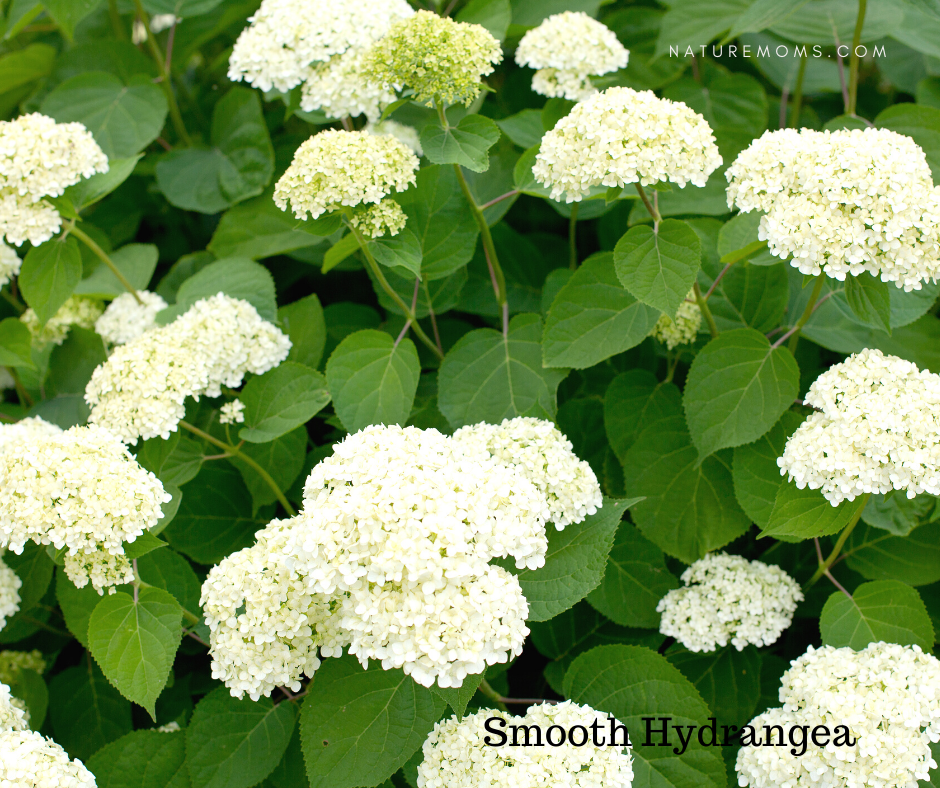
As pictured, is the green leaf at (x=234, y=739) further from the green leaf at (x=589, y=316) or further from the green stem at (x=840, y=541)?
the green stem at (x=840, y=541)

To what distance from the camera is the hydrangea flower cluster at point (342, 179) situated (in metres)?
1.78

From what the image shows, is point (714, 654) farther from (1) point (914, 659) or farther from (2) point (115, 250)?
(2) point (115, 250)

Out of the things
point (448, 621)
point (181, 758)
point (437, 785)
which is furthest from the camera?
point (181, 758)

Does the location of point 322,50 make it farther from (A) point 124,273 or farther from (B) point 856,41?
(B) point 856,41

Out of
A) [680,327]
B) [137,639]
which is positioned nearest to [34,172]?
[137,639]

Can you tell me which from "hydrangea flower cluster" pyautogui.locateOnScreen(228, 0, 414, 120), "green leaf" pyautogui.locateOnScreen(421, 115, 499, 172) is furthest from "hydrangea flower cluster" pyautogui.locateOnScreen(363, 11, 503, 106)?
"hydrangea flower cluster" pyautogui.locateOnScreen(228, 0, 414, 120)

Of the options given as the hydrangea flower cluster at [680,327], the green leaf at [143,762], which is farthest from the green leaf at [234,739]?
the hydrangea flower cluster at [680,327]

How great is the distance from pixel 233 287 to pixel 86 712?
3.92 ft

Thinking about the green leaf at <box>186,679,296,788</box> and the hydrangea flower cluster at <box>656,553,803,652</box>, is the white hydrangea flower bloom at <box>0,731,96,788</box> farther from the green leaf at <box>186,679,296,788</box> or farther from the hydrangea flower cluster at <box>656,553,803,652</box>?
the hydrangea flower cluster at <box>656,553,803,652</box>

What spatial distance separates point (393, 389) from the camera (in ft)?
6.48

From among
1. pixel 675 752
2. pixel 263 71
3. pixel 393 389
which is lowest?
pixel 675 752

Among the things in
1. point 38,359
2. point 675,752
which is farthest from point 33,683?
point 675,752

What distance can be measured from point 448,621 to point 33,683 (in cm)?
141

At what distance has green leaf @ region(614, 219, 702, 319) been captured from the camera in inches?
70.1
